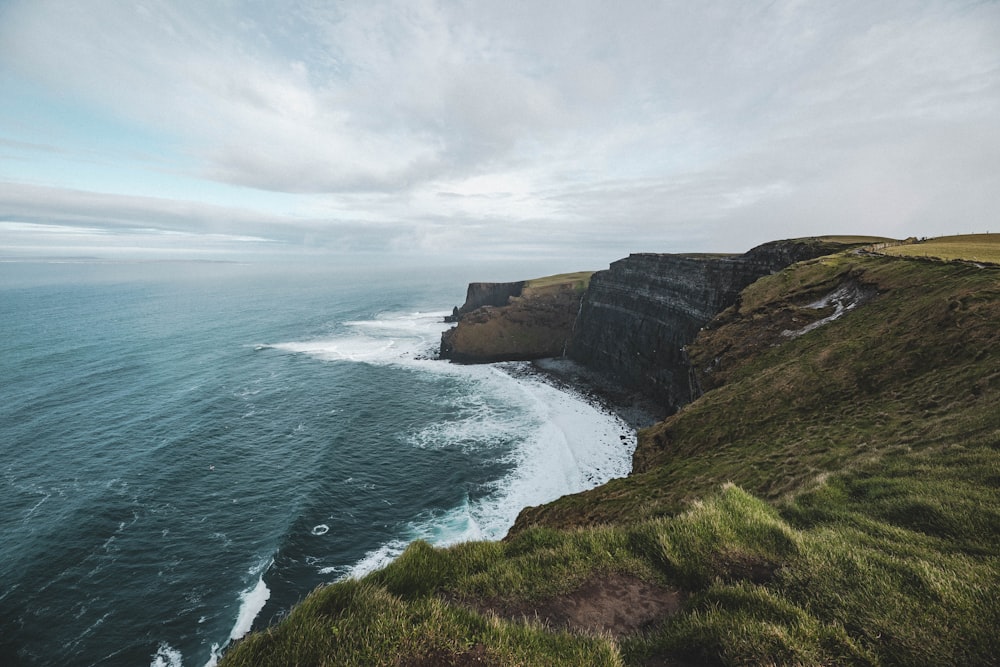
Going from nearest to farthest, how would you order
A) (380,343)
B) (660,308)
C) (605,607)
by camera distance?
(605,607)
(660,308)
(380,343)

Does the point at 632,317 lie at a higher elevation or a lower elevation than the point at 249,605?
higher

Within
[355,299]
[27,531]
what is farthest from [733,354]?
[355,299]

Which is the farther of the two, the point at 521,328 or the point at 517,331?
the point at 521,328

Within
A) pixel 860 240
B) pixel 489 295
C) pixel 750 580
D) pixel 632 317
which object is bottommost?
pixel 489 295

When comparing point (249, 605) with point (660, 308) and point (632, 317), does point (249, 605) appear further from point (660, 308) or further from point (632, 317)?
point (632, 317)

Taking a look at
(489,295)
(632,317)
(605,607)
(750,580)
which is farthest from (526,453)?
(489,295)

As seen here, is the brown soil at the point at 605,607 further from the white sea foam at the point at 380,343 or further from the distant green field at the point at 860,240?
the white sea foam at the point at 380,343

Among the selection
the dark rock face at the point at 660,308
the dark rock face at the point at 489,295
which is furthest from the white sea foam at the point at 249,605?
the dark rock face at the point at 489,295
